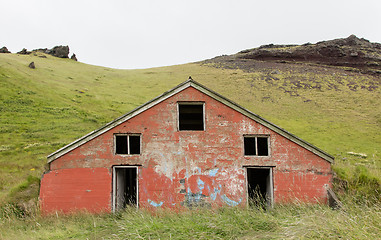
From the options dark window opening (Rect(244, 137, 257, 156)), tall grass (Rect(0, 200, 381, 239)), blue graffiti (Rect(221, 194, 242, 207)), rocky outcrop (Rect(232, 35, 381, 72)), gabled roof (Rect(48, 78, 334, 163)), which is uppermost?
rocky outcrop (Rect(232, 35, 381, 72))

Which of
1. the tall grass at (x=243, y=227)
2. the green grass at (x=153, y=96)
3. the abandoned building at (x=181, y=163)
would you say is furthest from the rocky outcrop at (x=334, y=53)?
the tall grass at (x=243, y=227)

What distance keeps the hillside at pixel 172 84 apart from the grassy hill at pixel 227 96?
4.8 inches

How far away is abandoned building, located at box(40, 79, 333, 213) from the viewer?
1166cm

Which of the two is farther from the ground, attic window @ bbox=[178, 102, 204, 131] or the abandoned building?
attic window @ bbox=[178, 102, 204, 131]

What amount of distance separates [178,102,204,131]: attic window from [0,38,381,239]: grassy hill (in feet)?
16.7

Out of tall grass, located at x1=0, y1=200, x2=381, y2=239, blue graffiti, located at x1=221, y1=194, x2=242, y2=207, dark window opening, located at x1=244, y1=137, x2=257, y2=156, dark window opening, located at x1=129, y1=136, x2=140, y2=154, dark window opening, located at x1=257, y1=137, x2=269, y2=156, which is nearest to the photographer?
tall grass, located at x1=0, y1=200, x2=381, y2=239

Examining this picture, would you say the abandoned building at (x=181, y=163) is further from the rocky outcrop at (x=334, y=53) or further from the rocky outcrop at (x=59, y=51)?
the rocky outcrop at (x=59, y=51)

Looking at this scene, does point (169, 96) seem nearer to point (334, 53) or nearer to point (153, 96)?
point (153, 96)

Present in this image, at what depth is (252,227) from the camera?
698cm

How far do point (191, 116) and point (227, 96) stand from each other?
2937 centimetres

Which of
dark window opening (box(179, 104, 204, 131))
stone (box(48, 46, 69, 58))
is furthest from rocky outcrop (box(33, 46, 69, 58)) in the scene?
dark window opening (box(179, 104, 204, 131))

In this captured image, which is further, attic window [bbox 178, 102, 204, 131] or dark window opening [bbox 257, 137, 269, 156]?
dark window opening [bbox 257, 137, 269, 156]

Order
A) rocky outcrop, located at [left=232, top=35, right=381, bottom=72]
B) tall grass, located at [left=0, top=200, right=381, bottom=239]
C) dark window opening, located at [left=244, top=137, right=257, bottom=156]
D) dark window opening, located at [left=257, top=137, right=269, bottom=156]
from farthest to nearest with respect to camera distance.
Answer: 1. rocky outcrop, located at [left=232, top=35, right=381, bottom=72]
2. dark window opening, located at [left=244, top=137, right=257, bottom=156]
3. dark window opening, located at [left=257, top=137, right=269, bottom=156]
4. tall grass, located at [left=0, top=200, right=381, bottom=239]

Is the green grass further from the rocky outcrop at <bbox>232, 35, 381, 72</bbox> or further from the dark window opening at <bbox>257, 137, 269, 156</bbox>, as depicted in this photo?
the rocky outcrop at <bbox>232, 35, 381, 72</bbox>
